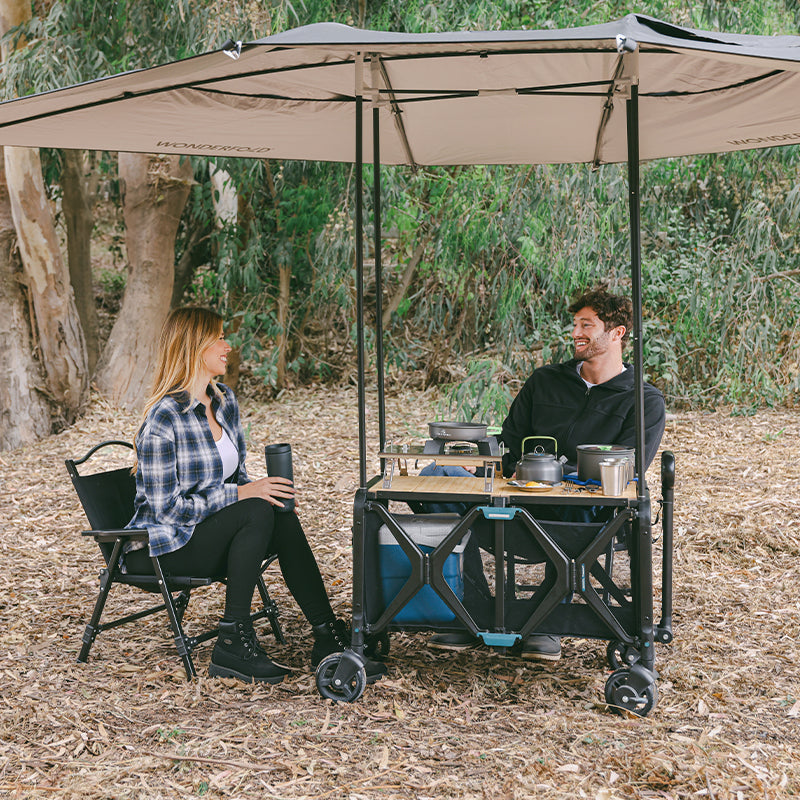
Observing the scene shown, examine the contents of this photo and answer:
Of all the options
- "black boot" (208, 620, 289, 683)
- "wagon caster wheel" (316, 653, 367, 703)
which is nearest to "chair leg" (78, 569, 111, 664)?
"black boot" (208, 620, 289, 683)

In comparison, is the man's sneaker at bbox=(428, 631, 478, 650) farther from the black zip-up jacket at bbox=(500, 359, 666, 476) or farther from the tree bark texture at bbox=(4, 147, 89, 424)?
the tree bark texture at bbox=(4, 147, 89, 424)

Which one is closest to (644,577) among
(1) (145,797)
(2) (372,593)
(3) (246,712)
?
(2) (372,593)

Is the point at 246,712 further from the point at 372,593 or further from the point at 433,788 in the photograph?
the point at 433,788

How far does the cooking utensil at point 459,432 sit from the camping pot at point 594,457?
0.33 m

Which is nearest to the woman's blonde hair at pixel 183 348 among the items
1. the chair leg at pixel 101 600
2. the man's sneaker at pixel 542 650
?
the chair leg at pixel 101 600

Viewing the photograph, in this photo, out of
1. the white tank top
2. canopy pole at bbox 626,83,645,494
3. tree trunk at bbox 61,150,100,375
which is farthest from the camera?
tree trunk at bbox 61,150,100,375

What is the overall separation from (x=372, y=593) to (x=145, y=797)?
2.97 ft

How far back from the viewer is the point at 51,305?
27.0 feet

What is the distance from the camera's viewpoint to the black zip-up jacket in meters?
3.65

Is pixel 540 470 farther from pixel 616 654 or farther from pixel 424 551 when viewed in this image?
pixel 616 654

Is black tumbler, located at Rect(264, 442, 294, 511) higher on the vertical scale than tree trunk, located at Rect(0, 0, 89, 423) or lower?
lower

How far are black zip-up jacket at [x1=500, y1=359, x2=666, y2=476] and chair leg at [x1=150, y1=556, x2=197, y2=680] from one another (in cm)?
134

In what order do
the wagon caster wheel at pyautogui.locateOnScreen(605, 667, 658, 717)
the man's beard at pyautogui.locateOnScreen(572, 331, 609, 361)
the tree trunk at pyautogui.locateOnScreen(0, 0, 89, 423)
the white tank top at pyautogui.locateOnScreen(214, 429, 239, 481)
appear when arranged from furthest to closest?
the tree trunk at pyautogui.locateOnScreen(0, 0, 89, 423), the man's beard at pyautogui.locateOnScreen(572, 331, 609, 361), the white tank top at pyautogui.locateOnScreen(214, 429, 239, 481), the wagon caster wheel at pyautogui.locateOnScreen(605, 667, 658, 717)

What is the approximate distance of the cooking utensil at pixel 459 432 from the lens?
3178 mm
